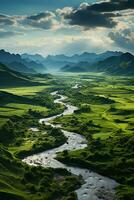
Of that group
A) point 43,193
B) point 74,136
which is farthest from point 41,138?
point 43,193

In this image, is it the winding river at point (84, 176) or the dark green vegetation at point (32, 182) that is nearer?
the dark green vegetation at point (32, 182)

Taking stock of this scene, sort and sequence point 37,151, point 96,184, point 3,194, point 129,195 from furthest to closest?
point 37,151
point 96,184
point 129,195
point 3,194

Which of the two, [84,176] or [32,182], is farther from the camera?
[84,176]

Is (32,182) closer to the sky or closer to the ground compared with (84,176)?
closer to the sky

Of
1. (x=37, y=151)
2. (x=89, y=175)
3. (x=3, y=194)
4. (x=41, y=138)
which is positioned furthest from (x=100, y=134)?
(x=3, y=194)

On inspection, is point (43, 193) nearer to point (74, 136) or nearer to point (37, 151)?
→ point (37, 151)

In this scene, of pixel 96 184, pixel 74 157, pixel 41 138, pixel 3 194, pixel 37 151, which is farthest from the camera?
pixel 41 138

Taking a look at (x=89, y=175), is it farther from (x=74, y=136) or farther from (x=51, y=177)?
(x=74, y=136)

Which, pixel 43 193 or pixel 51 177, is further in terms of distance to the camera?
pixel 51 177

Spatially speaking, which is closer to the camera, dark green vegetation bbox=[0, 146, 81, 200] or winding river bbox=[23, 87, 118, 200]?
dark green vegetation bbox=[0, 146, 81, 200]
